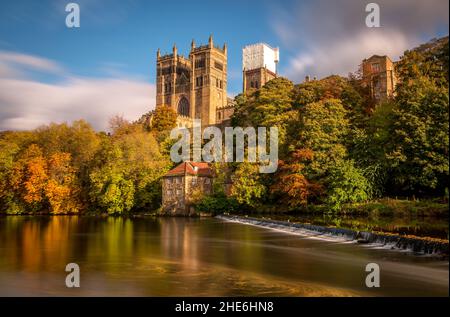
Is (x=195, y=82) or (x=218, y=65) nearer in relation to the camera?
(x=195, y=82)

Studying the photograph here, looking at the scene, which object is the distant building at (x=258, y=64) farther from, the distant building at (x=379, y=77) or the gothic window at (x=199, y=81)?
the distant building at (x=379, y=77)

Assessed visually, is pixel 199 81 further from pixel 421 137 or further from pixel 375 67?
pixel 421 137

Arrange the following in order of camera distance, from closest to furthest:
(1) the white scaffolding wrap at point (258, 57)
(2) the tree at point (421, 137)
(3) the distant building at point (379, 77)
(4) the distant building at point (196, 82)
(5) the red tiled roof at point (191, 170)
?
(2) the tree at point (421, 137) → (5) the red tiled roof at point (191, 170) → (3) the distant building at point (379, 77) → (4) the distant building at point (196, 82) → (1) the white scaffolding wrap at point (258, 57)

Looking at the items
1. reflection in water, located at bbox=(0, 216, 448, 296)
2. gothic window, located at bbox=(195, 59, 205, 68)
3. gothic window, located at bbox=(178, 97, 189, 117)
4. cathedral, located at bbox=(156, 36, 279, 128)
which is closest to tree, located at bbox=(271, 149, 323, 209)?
reflection in water, located at bbox=(0, 216, 448, 296)

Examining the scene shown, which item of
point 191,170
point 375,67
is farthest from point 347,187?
point 375,67

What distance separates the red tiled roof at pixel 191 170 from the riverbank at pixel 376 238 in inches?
677

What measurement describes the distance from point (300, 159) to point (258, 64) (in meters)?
95.7

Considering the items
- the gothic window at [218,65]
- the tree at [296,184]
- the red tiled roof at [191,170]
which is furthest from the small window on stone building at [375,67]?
the gothic window at [218,65]

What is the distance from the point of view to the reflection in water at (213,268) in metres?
12.6

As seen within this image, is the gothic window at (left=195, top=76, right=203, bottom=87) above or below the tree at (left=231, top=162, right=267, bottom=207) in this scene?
above

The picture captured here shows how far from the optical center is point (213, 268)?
52.9ft

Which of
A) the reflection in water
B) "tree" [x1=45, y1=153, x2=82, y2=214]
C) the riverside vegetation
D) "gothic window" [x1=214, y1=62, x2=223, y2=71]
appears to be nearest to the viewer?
the reflection in water

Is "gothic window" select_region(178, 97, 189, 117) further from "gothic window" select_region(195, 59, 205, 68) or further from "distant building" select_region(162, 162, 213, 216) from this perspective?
"distant building" select_region(162, 162, 213, 216)

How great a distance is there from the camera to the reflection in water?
Result: 12617 millimetres
